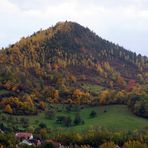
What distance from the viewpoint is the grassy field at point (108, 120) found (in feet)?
546

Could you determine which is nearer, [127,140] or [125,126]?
[127,140]

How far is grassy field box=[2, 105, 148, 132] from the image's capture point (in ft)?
546

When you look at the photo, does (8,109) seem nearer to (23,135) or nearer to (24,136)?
(23,135)

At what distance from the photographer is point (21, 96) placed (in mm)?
197750

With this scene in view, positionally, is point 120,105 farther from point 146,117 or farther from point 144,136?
point 144,136

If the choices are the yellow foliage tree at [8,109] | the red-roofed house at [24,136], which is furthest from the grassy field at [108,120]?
the red-roofed house at [24,136]

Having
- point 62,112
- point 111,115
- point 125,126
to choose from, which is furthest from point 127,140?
point 62,112

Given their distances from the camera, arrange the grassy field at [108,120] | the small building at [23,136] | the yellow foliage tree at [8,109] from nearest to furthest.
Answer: the small building at [23,136] → the grassy field at [108,120] → the yellow foliage tree at [8,109]

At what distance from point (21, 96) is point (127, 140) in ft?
234

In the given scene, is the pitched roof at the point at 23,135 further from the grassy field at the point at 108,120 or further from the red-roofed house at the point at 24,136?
the grassy field at the point at 108,120

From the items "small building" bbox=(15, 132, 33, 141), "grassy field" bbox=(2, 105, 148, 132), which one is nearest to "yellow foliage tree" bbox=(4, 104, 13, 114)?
"grassy field" bbox=(2, 105, 148, 132)

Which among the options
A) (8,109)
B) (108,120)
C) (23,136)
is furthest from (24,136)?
(108,120)

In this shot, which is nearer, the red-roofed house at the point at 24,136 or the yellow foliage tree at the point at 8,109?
the red-roofed house at the point at 24,136

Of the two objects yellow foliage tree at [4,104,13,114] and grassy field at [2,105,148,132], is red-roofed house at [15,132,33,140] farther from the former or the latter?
yellow foliage tree at [4,104,13,114]
